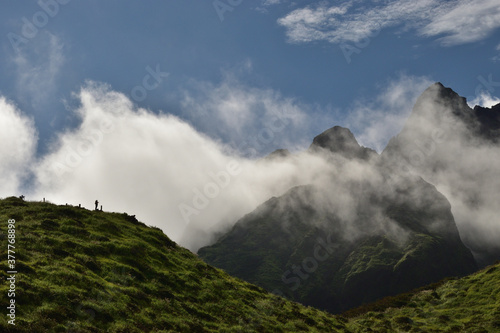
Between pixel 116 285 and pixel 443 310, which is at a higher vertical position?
pixel 116 285

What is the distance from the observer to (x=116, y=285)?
42.1m

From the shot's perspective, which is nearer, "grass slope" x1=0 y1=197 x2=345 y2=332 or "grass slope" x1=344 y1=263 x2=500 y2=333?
"grass slope" x1=0 y1=197 x2=345 y2=332

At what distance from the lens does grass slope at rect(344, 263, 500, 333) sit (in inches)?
2751

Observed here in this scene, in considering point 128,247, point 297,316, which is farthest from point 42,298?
point 297,316

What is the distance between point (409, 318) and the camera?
77.2 m

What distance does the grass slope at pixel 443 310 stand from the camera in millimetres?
69875

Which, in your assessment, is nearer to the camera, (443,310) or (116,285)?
(116,285)

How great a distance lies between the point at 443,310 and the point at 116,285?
6811 centimetres

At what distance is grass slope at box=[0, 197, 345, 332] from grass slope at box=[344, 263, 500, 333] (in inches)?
707

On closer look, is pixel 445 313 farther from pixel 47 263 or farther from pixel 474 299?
pixel 47 263

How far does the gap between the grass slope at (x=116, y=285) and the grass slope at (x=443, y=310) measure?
1796 centimetres

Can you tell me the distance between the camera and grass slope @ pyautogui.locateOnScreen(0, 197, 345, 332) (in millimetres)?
33781

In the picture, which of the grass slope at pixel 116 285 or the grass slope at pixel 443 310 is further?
the grass slope at pixel 443 310

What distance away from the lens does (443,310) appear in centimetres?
7981
